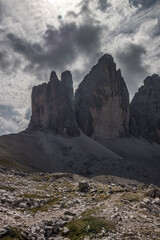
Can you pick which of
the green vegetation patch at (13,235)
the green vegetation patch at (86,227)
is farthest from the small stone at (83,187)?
the green vegetation patch at (13,235)

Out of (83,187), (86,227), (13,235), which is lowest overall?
(83,187)

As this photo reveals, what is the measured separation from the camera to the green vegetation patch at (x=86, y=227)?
16.7 m

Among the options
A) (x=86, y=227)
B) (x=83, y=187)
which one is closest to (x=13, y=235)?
(x=86, y=227)

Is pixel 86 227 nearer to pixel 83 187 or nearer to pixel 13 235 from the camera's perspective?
pixel 13 235

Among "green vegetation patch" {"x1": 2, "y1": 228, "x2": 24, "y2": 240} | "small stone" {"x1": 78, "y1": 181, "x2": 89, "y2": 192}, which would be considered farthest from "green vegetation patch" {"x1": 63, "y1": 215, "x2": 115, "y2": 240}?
"small stone" {"x1": 78, "y1": 181, "x2": 89, "y2": 192}

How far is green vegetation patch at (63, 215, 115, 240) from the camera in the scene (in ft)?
54.7

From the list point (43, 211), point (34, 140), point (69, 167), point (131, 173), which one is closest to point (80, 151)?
point (69, 167)

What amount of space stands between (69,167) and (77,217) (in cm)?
14006

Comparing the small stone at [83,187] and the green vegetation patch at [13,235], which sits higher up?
the green vegetation patch at [13,235]

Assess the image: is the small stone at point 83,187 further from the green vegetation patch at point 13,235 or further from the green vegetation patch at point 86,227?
the green vegetation patch at point 13,235

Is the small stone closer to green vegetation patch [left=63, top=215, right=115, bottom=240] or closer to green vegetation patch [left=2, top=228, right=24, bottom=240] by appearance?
green vegetation patch [left=63, top=215, right=115, bottom=240]

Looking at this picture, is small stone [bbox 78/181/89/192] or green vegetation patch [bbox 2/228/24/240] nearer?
green vegetation patch [bbox 2/228/24/240]

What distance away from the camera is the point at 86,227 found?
57.5ft

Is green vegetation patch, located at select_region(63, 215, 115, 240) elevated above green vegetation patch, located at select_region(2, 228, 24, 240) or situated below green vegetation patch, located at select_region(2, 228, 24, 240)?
below
